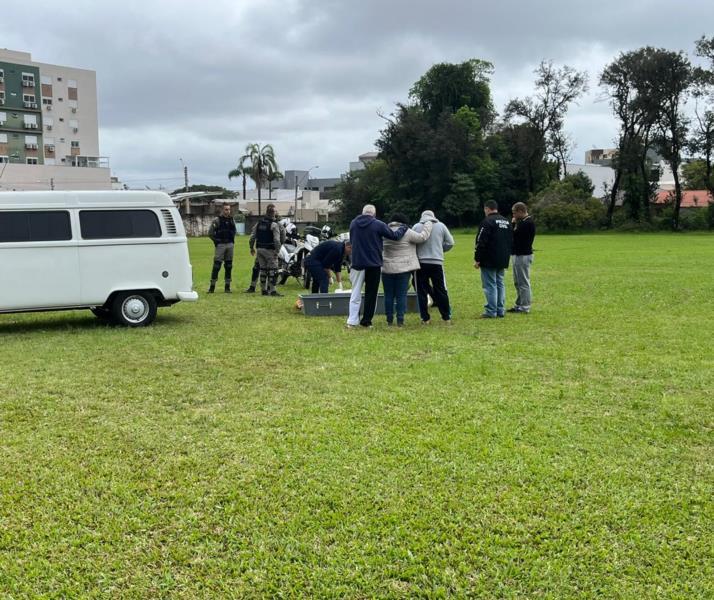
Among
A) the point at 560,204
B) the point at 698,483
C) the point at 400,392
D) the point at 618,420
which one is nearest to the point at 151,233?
the point at 400,392

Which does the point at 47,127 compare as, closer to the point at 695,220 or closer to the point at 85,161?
the point at 85,161

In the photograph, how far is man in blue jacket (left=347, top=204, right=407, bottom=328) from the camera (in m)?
10.3

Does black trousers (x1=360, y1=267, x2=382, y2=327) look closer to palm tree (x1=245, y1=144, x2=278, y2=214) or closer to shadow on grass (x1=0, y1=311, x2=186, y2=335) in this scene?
shadow on grass (x1=0, y1=311, x2=186, y2=335)

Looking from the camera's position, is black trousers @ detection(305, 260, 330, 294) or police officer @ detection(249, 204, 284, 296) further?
police officer @ detection(249, 204, 284, 296)

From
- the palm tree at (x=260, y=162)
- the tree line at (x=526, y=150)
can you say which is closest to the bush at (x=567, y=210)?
the tree line at (x=526, y=150)

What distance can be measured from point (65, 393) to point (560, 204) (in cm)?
5368

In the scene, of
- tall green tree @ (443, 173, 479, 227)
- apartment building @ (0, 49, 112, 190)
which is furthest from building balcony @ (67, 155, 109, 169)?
tall green tree @ (443, 173, 479, 227)

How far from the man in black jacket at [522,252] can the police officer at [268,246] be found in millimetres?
5363

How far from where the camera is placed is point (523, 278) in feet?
39.7

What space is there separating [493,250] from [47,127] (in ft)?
270

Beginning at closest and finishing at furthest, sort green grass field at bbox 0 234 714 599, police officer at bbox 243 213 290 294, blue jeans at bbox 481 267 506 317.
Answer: green grass field at bbox 0 234 714 599, blue jeans at bbox 481 267 506 317, police officer at bbox 243 213 290 294

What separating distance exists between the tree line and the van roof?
159 feet

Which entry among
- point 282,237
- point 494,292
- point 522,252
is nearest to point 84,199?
point 282,237

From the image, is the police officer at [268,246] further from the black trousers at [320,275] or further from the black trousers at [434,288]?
the black trousers at [434,288]
